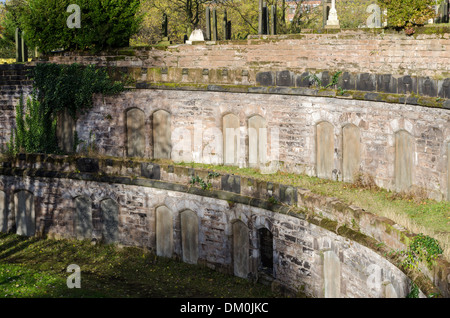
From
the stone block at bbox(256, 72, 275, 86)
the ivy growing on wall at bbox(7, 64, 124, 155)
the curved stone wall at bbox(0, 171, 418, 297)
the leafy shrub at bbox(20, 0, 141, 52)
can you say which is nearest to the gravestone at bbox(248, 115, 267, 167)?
the stone block at bbox(256, 72, 275, 86)

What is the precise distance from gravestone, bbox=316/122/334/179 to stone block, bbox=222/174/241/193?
3.12 metres

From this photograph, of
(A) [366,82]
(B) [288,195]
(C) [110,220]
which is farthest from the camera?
(C) [110,220]

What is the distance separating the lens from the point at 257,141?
24672 mm

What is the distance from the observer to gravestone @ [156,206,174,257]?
2375cm

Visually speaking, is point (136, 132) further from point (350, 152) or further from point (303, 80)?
point (350, 152)

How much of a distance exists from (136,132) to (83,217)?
11.8 feet

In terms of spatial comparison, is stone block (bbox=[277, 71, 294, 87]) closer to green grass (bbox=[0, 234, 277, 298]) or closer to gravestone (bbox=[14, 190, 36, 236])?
green grass (bbox=[0, 234, 277, 298])

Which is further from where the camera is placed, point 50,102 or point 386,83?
point 50,102

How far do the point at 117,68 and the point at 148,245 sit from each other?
22.1 feet

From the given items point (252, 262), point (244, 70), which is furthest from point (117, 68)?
point (252, 262)

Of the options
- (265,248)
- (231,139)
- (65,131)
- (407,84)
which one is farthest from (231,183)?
(65,131)

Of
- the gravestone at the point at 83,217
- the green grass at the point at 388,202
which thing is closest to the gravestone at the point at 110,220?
the gravestone at the point at 83,217

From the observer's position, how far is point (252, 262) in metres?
21.7

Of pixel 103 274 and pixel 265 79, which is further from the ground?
pixel 265 79
